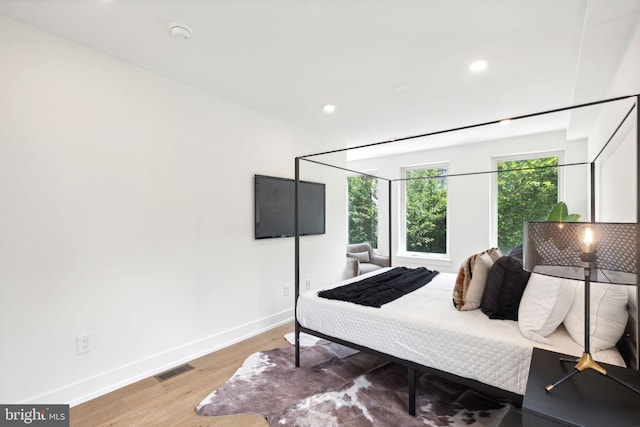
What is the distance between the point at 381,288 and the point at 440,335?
2.72 ft

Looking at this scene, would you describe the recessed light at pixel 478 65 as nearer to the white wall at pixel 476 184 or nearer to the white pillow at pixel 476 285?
the white pillow at pixel 476 285

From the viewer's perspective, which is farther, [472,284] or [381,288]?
[381,288]

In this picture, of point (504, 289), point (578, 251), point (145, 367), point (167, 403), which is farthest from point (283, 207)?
point (578, 251)

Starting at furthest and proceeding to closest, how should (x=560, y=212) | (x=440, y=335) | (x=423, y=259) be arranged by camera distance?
(x=423, y=259) → (x=560, y=212) → (x=440, y=335)

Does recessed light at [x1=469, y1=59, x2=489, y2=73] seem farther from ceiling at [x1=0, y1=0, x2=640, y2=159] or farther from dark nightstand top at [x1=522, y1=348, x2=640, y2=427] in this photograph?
dark nightstand top at [x1=522, y1=348, x2=640, y2=427]

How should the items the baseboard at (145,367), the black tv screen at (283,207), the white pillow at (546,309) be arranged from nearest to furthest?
the white pillow at (546,309) → the baseboard at (145,367) → the black tv screen at (283,207)

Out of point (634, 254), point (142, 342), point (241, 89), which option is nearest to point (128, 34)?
point (241, 89)

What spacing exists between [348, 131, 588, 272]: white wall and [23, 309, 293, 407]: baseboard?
125 inches

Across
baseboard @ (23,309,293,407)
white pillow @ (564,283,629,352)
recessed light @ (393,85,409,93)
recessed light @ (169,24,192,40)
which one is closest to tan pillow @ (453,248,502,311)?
white pillow @ (564,283,629,352)

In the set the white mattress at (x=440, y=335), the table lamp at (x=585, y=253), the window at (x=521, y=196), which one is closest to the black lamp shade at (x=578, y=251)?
the table lamp at (x=585, y=253)

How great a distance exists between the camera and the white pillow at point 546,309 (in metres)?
1.67

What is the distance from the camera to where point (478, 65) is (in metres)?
2.38

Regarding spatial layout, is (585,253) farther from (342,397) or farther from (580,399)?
(342,397)

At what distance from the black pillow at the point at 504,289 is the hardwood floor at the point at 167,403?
1648mm
